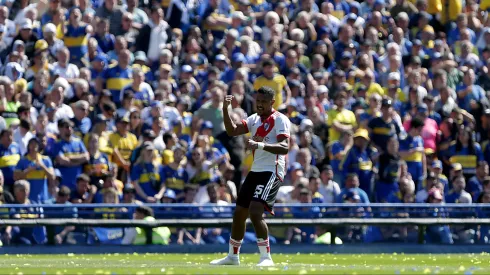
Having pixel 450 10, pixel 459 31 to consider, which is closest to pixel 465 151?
A: pixel 459 31

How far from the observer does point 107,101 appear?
75.3 ft

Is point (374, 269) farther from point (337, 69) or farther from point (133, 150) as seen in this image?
point (337, 69)

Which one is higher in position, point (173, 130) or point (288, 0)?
point (288, 0)

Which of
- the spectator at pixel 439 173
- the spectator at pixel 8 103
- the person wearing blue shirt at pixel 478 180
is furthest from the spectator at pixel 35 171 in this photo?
the person wearing blue shirt at pixel 478 180

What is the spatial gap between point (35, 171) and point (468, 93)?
992cm

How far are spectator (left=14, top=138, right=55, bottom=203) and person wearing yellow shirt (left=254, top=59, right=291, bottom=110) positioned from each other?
530 cm

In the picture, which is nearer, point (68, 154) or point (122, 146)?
point (68, 154)

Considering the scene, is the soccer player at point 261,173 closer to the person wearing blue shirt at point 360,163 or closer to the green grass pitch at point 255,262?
the green grass pitch at point 255,262

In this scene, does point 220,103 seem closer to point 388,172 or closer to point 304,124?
point 304,124

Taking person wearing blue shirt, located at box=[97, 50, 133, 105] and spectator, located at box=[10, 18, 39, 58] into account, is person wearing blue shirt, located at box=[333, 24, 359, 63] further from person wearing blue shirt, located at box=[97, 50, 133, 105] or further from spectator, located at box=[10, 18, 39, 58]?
spectator, located at box=[10, 18, 39, 58]

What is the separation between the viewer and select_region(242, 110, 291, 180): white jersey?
15.4 metres

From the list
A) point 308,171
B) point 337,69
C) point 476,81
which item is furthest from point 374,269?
point 476,81

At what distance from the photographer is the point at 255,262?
17.5 m

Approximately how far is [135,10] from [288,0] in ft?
A: 13.1
